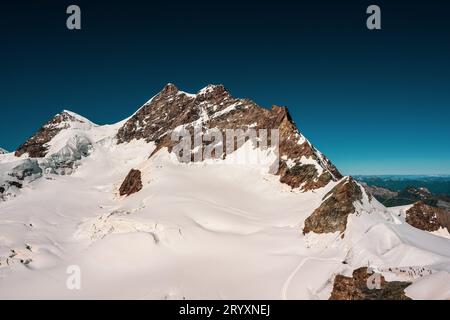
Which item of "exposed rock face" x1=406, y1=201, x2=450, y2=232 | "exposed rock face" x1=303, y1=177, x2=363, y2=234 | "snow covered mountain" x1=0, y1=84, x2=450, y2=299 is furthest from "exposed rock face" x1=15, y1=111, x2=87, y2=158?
"exposed rock face" x1=406, y1=201, x2=450, y2=232

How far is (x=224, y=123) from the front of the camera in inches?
2699

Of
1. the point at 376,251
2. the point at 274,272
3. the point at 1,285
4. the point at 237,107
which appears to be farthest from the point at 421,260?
the point at 237,107

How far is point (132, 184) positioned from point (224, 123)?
20.5 meters

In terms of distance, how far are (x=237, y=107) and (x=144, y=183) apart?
26392 mm

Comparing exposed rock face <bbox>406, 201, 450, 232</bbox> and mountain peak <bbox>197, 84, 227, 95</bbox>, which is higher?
mountain peak <bbox>197, 84, 227, 95</bbox>

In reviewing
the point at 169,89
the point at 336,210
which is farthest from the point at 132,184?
the point at 169,89

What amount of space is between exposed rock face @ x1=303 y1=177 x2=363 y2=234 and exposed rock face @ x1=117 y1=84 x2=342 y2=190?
6847 millimetres

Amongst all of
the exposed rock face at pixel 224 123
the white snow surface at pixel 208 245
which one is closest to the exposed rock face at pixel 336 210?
the white snow surface at pixel 208 245

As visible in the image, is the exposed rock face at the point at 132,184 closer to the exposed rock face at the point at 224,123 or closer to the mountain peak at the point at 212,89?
the exposed rock face at the point at 224,123

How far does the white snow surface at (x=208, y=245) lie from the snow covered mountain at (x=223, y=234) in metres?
0.12

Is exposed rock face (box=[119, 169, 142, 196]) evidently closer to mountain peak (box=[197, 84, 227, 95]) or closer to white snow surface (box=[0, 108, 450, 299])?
white snow surface (box=[0, 108, 450, 299])

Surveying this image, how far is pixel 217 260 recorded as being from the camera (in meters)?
30.9

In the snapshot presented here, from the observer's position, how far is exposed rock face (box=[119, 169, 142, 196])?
54.4 meters
